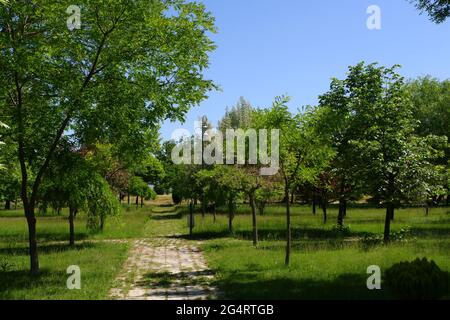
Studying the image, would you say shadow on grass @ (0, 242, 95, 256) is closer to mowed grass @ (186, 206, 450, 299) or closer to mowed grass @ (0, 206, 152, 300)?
mowed grass @ (0, 206, 152, 300)

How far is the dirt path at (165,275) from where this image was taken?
11.0 metres

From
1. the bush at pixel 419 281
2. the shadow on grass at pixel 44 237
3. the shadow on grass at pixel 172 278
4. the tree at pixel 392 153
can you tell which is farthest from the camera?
the shadow on grass at pixel 44 237

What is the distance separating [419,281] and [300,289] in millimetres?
2728

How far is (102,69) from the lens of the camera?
12914 mm

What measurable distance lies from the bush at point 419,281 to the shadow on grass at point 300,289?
0.41 m

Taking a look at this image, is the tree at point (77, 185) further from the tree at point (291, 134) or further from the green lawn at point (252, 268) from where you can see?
the tree at point (291, 134)

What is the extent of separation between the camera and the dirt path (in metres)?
11.0

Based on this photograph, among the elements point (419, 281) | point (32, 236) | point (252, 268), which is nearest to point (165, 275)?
point (252, 268)

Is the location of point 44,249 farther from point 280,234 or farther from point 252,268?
point 280,234

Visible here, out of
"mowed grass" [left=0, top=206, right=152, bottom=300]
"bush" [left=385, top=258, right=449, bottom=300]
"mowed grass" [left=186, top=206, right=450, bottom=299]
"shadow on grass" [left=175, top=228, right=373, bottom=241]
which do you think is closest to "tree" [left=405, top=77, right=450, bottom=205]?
"shadow on grass" [left=175, top=228, right=373, bottom=241]

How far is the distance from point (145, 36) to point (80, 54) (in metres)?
1.91

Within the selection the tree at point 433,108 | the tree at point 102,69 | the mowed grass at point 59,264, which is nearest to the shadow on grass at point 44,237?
the mowed grass at point 59,264

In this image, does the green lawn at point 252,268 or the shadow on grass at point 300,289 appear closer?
the shadow on grass at point 300,289
